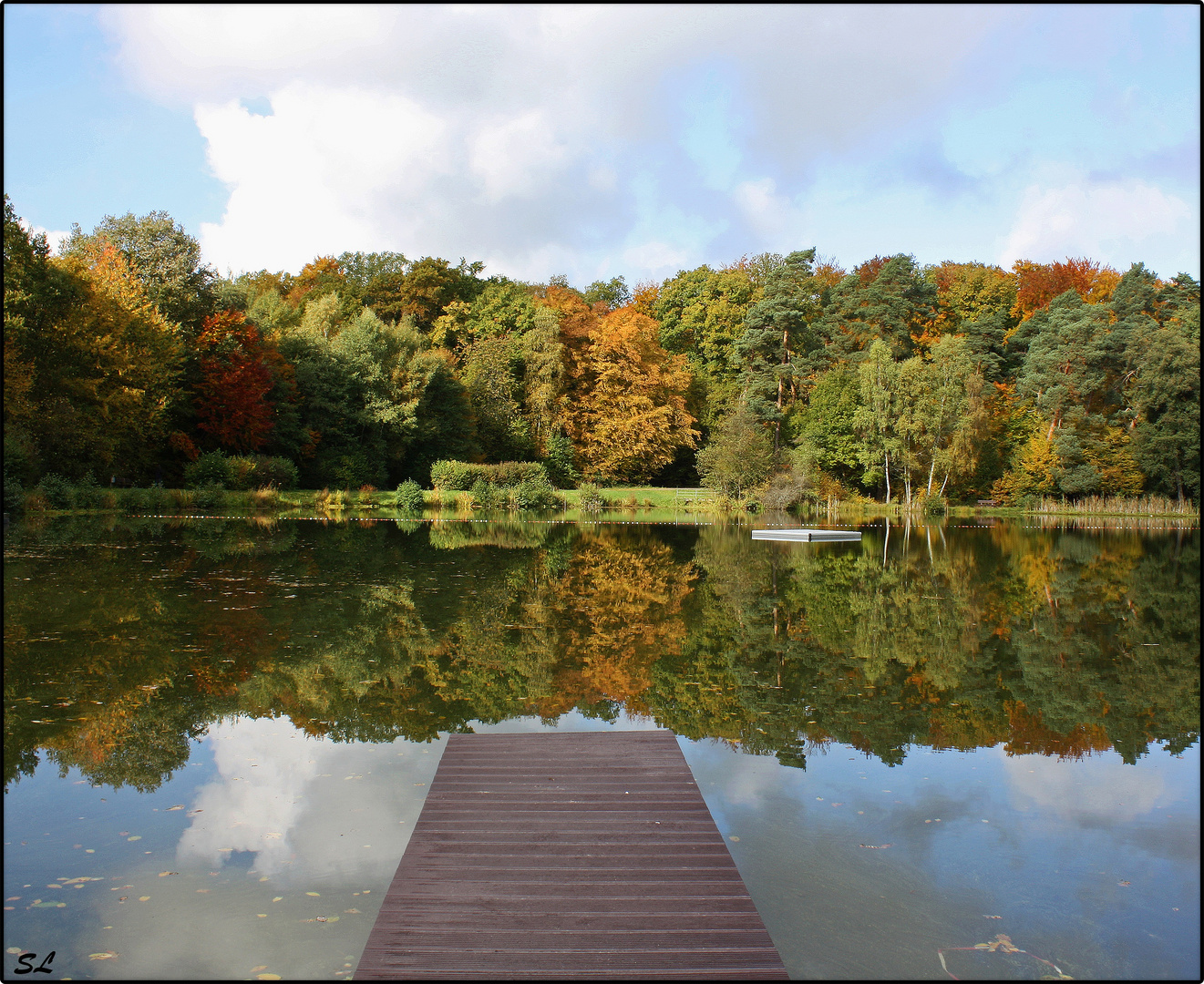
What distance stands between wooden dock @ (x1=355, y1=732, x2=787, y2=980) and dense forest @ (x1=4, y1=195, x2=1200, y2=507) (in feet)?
73.7

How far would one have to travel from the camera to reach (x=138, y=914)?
378cm

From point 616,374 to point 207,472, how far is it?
18248 millimetres

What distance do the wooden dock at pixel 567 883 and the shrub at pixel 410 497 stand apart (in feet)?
86.9

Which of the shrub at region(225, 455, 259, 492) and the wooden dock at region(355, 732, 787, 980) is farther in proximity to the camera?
the shrub at region(225, 455, 259, 492)

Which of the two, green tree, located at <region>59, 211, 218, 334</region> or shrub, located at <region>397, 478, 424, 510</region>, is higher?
green tree, located at <region>59, 211, 218, 334</region>

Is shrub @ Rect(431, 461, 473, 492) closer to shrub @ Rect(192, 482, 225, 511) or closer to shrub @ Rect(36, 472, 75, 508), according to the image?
shrub @ Rect(192, 482, 225, 511)

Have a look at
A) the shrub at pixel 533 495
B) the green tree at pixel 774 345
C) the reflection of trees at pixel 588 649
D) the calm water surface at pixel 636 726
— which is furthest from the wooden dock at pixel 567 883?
the green tree at pixel 774 345

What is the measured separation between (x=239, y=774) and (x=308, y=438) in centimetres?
2973

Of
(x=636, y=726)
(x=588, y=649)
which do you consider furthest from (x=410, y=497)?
(x=636, y=726)

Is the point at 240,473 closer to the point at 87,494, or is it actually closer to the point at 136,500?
the point at 136,500

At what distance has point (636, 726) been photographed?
6.43m

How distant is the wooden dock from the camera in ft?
10.5

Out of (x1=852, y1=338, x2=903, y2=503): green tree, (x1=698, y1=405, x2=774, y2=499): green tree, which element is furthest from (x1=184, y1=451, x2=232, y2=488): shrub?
(x1=852, y1=338, x2=903, y2=503): green tree

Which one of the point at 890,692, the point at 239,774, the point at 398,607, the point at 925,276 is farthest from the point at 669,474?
the point at 239,774
